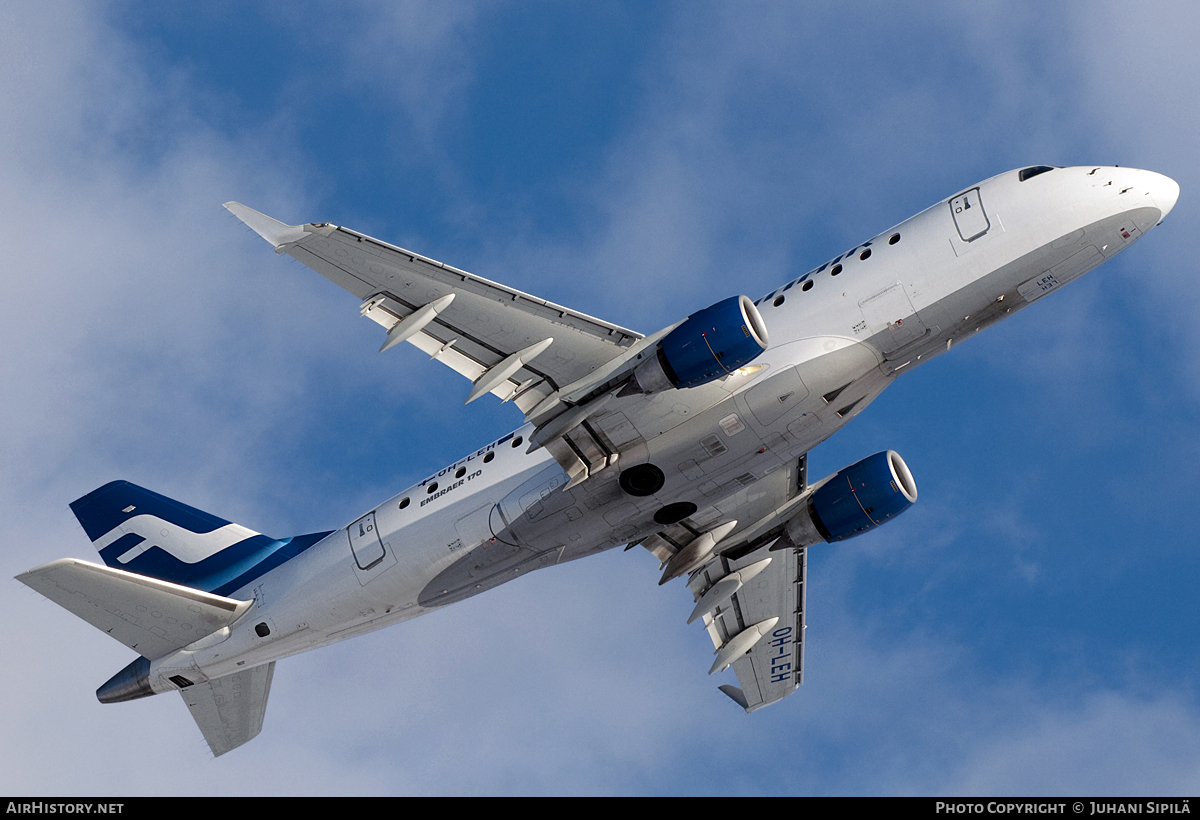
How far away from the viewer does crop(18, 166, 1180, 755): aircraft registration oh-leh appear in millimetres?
28312

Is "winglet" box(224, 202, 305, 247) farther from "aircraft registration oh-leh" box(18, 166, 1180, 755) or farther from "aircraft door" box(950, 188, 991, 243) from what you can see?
"aircraft door" box(950, 188, 991, 243)

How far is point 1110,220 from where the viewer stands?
28141 millimetres

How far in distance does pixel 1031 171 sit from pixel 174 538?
95.1ft

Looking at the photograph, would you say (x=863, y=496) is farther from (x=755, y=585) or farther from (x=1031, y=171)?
(x=1031, y=171)

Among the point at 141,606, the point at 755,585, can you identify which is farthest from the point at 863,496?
the point at 141,606

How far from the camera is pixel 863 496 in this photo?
34.3 meters

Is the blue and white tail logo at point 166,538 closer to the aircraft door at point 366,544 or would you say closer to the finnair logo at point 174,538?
the finnair logo at point 174,538

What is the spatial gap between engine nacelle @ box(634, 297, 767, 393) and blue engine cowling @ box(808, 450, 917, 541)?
8782 mm

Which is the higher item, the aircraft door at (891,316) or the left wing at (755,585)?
the aircraft door at (891,316)

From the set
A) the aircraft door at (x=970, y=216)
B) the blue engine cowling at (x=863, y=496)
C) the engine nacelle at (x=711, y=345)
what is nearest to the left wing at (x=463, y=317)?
the engine nacelle at (x=711, y=345)

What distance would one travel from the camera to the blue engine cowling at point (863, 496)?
3400 centimetres

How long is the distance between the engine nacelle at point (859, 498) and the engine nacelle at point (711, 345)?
8.79m

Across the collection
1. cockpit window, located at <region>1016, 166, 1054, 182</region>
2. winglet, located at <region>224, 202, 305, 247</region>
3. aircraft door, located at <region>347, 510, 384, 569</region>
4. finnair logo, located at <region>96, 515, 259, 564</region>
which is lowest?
aircraft door, located at <region>347, 510, 384, 569</region>

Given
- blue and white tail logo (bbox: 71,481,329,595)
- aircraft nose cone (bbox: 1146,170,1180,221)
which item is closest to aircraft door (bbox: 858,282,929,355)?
aircraft nose cone (bbox: 1146,170,1180,221)
